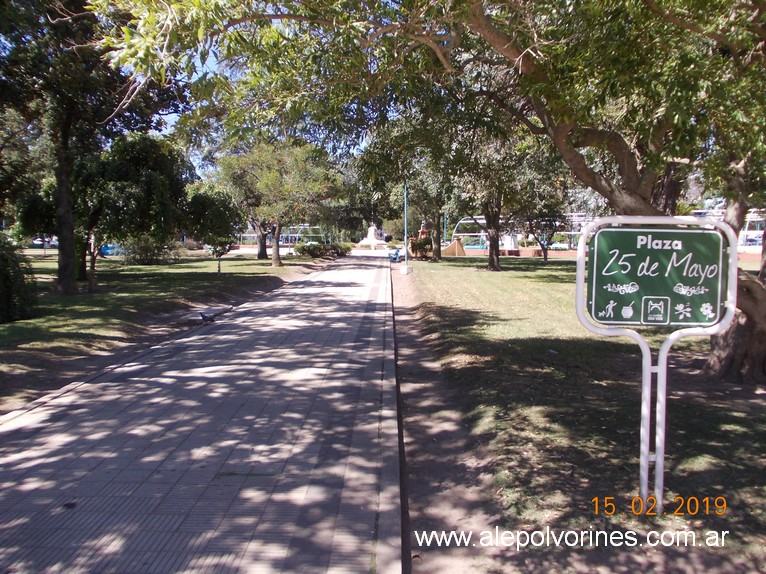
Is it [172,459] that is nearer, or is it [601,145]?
[172,459]

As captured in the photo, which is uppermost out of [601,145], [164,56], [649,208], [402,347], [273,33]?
[273,33]

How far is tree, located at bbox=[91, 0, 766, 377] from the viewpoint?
18.8 feet

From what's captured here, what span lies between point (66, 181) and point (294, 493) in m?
14.5

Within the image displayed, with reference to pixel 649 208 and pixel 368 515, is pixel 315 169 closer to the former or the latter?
pixel 649 208

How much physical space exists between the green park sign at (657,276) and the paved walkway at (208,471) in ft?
6.77

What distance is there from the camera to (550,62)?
691cm

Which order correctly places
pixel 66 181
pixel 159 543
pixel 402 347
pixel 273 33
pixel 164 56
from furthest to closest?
pixel 66 181 < pixel 402 347 < pixel 273 33 < pixel 164 56 < pixel 159 543

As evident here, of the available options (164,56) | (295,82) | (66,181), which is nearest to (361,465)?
(164,56)

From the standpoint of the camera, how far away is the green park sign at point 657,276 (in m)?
3.99

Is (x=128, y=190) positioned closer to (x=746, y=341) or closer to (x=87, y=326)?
(x=87, y=326)

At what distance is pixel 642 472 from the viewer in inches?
157

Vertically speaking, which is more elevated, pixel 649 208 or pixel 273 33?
pixel 273 33
